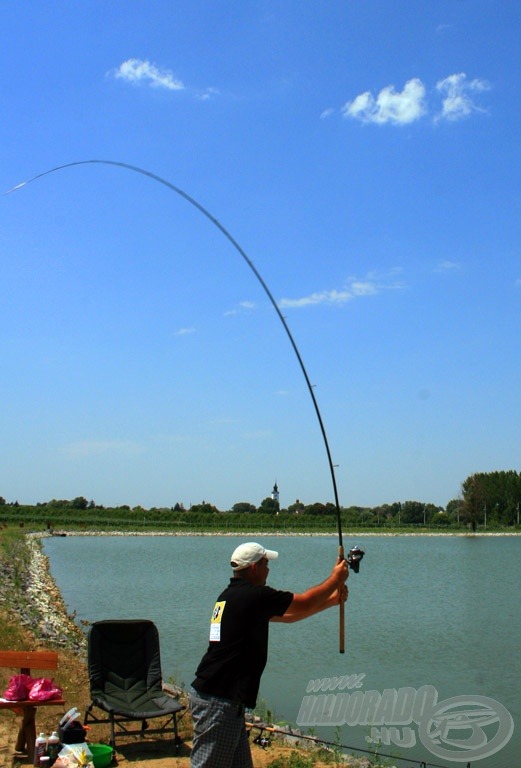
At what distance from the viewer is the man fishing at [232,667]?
150 inches

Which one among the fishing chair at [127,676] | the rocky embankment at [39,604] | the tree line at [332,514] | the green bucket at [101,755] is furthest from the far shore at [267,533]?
the green bucket at [101,755]

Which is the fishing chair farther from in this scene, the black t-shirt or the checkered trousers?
the black t-shirt

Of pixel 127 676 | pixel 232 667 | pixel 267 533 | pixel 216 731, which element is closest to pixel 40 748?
pixel 127 676

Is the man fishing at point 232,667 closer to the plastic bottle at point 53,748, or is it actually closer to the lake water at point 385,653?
the plastic bottle at point 53,748

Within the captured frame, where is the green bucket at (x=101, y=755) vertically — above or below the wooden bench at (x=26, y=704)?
below

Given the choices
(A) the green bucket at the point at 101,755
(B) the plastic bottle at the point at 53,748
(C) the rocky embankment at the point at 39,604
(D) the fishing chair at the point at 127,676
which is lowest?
(C) the rocky embankment at the point at 39,604

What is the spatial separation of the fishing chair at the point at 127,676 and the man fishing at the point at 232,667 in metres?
3.08

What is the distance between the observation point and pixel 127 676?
24.4 ft

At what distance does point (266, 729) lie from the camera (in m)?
7.32

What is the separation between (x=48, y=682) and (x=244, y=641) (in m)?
3.27

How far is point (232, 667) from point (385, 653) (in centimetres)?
1152

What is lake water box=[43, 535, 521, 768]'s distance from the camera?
9484 millimetres

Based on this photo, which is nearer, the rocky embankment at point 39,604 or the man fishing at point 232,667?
the man fishing at point 232,667

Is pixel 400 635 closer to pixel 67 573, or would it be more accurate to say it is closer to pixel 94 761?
pixel 94 761
